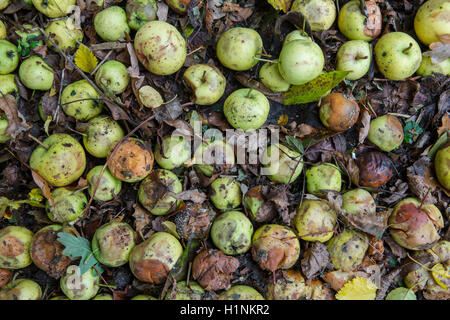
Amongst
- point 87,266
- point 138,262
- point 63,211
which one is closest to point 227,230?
point 138,262

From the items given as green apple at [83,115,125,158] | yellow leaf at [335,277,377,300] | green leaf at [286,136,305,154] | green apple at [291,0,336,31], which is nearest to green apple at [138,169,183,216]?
green apple at [83,115,125,158]

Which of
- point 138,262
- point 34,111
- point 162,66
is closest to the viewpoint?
point 138,262

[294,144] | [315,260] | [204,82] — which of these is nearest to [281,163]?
[294,144]

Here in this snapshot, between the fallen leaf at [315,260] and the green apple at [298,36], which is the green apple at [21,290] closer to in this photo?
the fallen leaf at [315,260]

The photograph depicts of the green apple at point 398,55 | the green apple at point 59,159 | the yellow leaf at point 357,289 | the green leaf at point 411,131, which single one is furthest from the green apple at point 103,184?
the green leaf at point 411,131

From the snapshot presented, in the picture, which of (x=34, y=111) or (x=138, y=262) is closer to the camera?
(x=138, y=262)

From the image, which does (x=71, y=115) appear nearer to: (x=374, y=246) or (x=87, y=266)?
(x=87, y=266)
